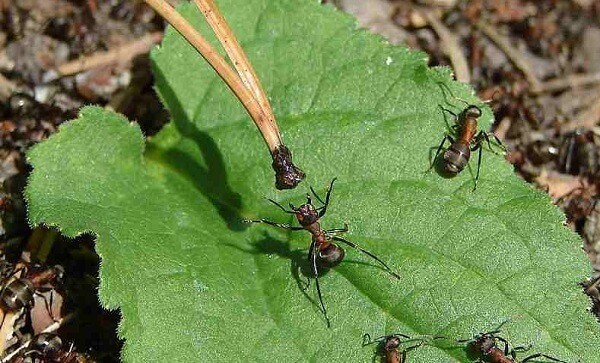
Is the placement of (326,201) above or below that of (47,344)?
above

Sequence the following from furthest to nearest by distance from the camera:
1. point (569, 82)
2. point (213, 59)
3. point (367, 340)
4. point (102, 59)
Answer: point (569, 82) → point (102, 59) → point (367, 340) → point (213, 59)

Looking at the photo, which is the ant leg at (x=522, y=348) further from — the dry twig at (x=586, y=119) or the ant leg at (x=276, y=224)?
the dry twig at (x=586, y=119)

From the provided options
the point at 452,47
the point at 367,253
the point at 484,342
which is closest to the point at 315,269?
the point at 367,253

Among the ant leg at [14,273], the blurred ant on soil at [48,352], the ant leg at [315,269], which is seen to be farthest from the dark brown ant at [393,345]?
the ant leg at [14,273]

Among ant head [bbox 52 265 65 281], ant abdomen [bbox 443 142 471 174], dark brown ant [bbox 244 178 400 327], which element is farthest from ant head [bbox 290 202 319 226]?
ant head [bbox 52 265 65 281]

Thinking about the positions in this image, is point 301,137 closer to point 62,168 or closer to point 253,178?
point 253,178

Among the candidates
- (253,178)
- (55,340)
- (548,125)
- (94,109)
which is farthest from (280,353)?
(548,125)

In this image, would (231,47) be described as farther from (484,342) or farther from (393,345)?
(484,342)
